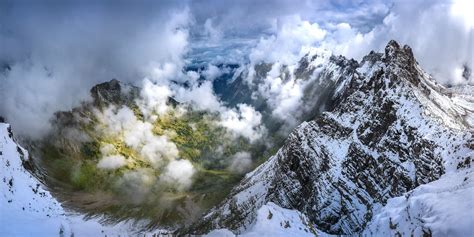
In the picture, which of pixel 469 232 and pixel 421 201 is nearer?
pixel 469 232

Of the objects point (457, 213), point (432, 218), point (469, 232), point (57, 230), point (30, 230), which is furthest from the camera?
point (57, 230)

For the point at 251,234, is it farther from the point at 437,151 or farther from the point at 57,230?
the point at 437,151

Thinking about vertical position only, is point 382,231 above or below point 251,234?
below

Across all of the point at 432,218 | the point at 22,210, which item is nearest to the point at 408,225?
the point at 432,218

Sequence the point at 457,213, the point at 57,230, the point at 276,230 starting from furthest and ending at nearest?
the point at 276,230
the point at 57,230
the point at 457,213

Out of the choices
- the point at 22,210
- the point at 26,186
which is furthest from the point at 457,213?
the point at 26,186

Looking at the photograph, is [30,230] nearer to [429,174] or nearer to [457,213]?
[457,213]

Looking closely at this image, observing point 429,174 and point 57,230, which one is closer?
point 57,230

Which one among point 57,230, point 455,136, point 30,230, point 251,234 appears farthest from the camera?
point 455,136

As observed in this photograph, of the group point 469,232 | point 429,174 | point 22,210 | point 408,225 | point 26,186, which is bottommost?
point 469,232
